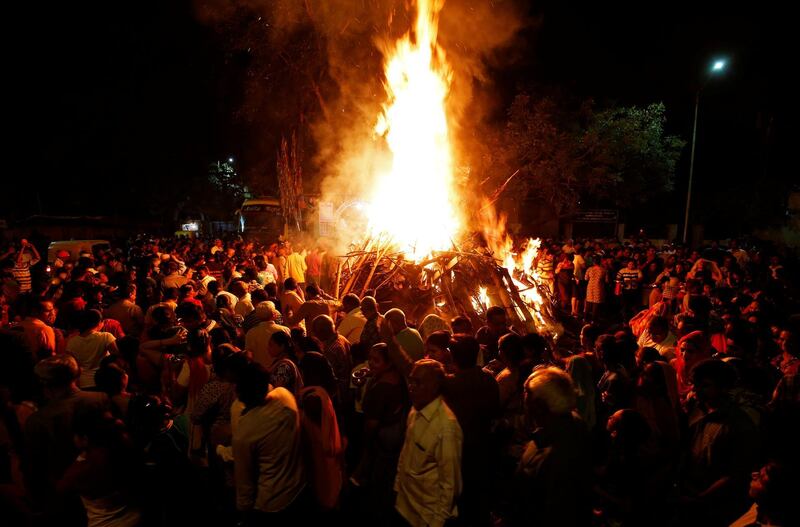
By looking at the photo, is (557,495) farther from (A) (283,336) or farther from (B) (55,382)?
(B) (55,382)

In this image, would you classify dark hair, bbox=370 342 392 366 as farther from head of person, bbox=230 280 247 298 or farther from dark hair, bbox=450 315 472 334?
head of person, bbox=230 280 247 298

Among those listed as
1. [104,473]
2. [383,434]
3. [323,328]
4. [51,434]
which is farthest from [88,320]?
[383,434]

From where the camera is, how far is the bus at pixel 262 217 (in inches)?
1107

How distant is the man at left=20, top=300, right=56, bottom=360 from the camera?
5.83 meters

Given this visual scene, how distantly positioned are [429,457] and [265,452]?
1.20 metres

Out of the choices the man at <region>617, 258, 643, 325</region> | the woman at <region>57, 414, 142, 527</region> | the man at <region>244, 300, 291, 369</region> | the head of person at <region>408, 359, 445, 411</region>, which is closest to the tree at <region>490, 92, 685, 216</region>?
the man at <region>617, 258, 643, 325</region>

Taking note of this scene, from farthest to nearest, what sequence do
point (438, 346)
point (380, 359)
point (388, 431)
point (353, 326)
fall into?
point (353, 326), point (438, 346), point (380, 359), point (388, 431)

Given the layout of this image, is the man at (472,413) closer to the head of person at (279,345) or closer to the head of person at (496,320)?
the head of person at (279,345)

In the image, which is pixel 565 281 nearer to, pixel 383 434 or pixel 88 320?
pixel 383 434

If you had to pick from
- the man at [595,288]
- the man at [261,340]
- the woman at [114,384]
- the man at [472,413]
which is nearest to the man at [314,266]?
the man at [595,288]

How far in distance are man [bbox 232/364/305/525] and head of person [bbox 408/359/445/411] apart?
0.96m

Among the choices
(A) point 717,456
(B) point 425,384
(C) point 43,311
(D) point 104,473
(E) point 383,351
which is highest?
(C) point 43,311

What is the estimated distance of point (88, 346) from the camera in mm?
5586

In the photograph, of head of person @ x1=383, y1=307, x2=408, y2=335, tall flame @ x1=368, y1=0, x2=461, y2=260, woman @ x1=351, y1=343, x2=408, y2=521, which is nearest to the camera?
woman @ x1=351, y1=343, x2=408, y2=521
